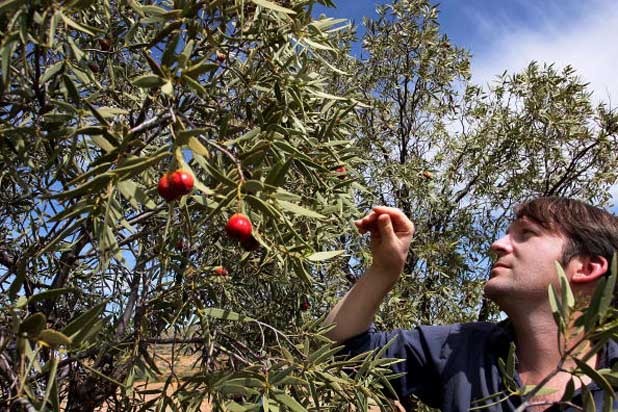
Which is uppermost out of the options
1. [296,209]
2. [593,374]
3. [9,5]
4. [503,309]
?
[9,5]

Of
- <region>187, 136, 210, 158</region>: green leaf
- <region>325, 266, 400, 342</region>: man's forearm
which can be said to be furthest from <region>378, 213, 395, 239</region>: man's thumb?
<region>187, 136, 210, 158</region>: green leaf

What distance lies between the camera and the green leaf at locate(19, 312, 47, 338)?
38.4 inches

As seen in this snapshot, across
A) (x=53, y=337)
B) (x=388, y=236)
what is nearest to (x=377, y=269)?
(x=388, y=236)

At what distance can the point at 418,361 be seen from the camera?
2100 mm

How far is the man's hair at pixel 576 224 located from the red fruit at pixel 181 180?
1353 mm

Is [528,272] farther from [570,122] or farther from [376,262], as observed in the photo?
[570,122]

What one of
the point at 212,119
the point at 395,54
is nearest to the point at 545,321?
the point at 212,119

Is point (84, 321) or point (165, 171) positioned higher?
point (165, 171)

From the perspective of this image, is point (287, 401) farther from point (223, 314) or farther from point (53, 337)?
point (53, 337)

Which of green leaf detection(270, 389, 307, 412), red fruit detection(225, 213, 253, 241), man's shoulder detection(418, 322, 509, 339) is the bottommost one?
green leaf detection(270, 389, 307, 412)

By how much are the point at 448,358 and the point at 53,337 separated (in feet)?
4.73

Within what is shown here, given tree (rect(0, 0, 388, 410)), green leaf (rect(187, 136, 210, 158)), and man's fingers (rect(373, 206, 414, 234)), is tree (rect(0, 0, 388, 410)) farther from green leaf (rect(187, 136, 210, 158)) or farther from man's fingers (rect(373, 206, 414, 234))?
man's fingers (rect(373, 206, 414, 234))

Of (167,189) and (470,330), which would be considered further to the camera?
(470,330)

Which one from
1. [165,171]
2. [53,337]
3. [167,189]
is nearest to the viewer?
[53,337]
